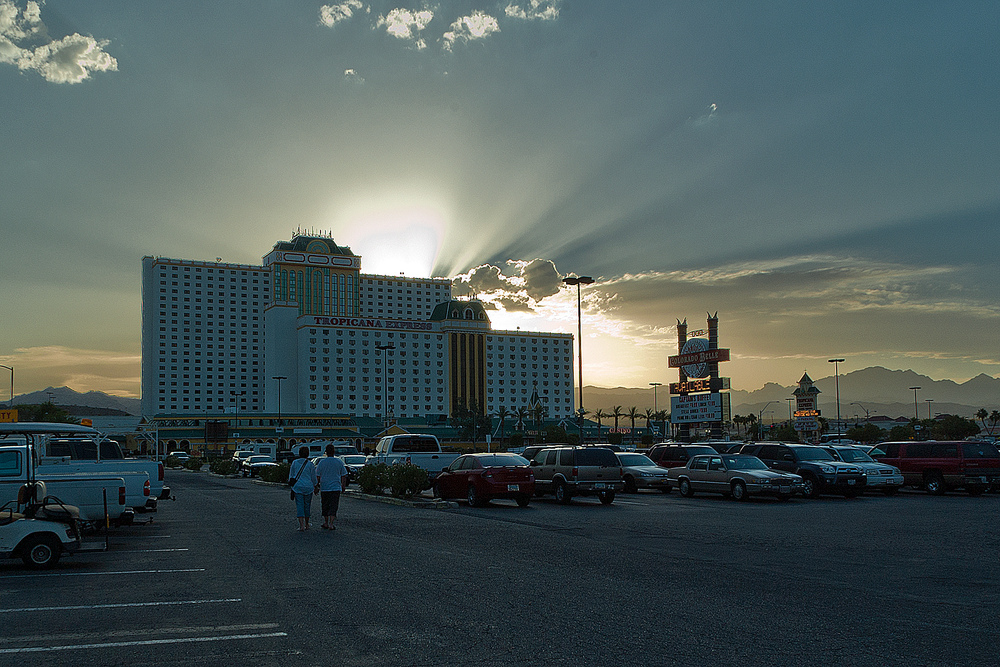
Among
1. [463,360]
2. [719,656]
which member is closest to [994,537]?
[719,656]

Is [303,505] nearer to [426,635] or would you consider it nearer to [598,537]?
[598,537]

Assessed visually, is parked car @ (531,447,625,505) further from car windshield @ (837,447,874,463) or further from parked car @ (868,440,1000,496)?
parked car @ (868,440,1000,496)

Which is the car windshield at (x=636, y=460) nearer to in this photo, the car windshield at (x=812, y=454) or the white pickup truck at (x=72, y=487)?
the car windshield at (x=812, y=454)

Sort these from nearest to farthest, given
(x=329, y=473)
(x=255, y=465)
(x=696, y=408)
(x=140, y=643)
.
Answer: (x=140, y=643), (x=329, y=473), (x=255, y=465), (x=696, y=408)

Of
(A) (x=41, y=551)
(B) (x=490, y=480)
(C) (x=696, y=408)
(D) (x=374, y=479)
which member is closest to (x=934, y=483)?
(B) (x=490, y=480)

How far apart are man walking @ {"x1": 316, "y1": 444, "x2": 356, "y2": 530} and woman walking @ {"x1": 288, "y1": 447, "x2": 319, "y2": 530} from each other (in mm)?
183

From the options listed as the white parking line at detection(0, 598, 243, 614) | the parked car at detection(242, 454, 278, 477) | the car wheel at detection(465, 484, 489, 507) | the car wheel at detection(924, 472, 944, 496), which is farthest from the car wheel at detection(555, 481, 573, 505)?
the parked car at detection(242, 454, 278, 477)

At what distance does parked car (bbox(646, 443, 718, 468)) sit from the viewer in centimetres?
3080

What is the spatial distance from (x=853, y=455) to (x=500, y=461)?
13.6 m

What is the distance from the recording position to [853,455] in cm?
2898

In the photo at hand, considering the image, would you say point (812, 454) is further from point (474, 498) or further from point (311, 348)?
point (311, 348)

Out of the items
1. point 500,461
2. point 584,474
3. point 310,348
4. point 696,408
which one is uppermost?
point 310,348

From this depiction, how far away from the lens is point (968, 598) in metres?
9.08

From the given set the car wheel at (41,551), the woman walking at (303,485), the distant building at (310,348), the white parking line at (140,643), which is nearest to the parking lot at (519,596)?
the white parking line at (140,643)
